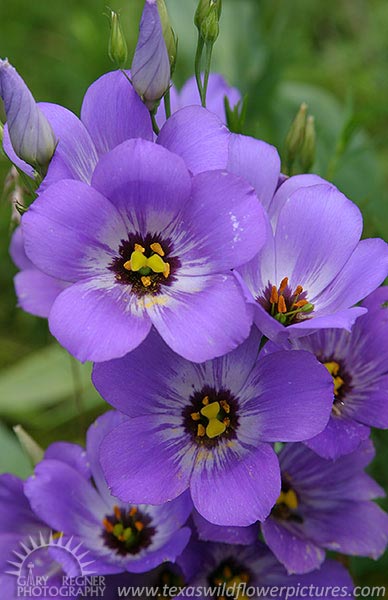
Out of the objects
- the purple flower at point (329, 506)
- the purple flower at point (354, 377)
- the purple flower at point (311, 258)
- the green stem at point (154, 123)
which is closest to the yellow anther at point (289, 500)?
the purple flower at point (329, 506)

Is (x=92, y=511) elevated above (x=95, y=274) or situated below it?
below

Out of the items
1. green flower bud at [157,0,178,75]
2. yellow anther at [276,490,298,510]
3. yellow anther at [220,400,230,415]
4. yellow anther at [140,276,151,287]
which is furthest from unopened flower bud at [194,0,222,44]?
yellow anther at [276,490,298,510]

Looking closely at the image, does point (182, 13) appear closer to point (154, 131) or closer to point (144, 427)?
point (154, 131)

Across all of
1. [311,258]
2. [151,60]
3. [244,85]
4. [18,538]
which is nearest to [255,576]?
[18,538]

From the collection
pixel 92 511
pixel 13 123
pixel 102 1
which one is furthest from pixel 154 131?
pixel 102 1

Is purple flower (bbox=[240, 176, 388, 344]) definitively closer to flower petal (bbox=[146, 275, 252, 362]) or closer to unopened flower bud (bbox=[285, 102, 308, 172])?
flower petal (bbox=[146, 275, 252, 362])

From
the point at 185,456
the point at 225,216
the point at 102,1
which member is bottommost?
the point at 185,456

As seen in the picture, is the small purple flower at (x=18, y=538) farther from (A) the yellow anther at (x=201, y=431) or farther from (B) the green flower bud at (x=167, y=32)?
(B) the green flower bud at (x=167, y=32)
